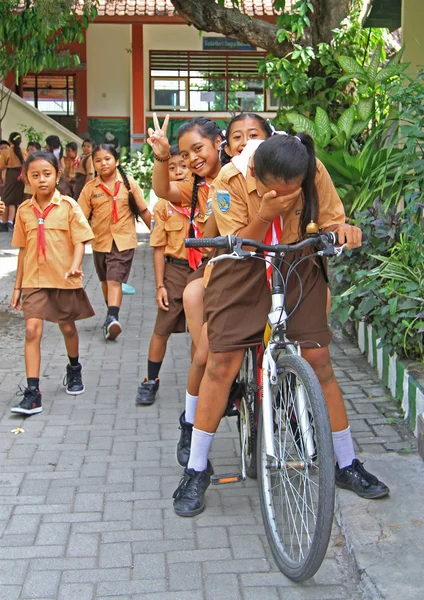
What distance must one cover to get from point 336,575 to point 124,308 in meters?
5.68

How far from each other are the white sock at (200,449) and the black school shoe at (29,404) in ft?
5.86

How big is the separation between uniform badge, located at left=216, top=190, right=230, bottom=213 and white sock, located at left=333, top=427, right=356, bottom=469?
1.13 m

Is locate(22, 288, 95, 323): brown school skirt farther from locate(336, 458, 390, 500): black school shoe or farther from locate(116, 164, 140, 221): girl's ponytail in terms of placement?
locate(336, 458, 390, 500): black school shoe

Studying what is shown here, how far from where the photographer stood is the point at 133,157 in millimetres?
20219

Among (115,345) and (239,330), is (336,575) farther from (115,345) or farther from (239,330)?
(115,345)

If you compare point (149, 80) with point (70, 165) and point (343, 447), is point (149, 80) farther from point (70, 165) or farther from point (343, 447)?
point (343, 447)

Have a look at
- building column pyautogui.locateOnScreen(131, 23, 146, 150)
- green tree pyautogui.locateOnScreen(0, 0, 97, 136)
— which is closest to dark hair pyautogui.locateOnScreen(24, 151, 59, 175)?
green tree pyautogui.locateOnScreen(0, 0, 97, 136)

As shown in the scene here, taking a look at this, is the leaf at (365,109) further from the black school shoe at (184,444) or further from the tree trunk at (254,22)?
the black school shoe at (184,444)

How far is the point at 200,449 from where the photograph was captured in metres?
3.95

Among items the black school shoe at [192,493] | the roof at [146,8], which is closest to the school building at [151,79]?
the roof at [146,8]

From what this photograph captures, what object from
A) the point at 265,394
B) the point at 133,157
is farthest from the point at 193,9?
the point at 133,157

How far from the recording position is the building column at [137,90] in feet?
72.4

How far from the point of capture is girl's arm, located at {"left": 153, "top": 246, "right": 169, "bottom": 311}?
221 inches

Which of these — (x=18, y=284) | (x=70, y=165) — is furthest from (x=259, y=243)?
(x=70, y=165)
